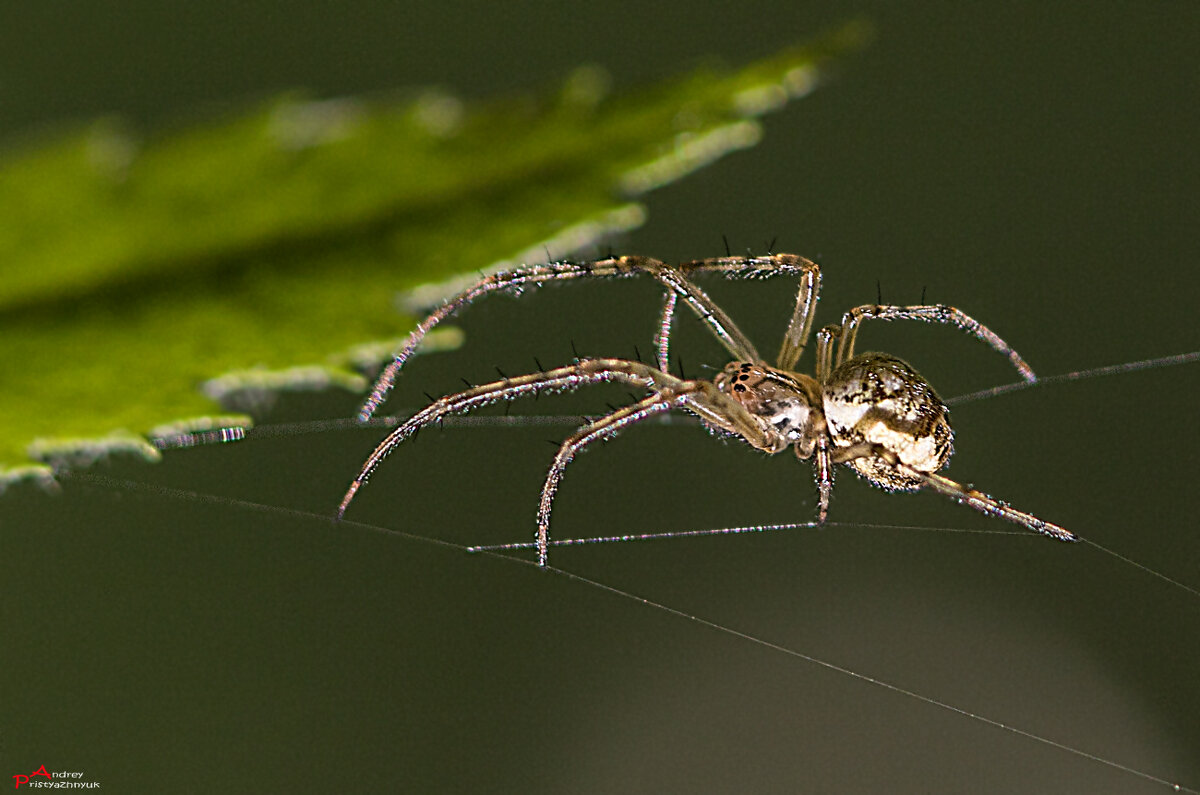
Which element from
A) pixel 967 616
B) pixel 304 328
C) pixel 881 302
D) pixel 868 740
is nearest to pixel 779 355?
pixel 881 302

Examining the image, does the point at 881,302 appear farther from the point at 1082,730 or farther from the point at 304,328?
the point at 304,328

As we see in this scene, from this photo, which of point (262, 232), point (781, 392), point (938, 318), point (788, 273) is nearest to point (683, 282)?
point (788, 273)

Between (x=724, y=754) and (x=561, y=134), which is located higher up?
(x=561, y=134)

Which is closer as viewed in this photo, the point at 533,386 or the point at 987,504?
the point at 987,504

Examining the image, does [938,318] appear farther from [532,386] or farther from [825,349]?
[532,386]

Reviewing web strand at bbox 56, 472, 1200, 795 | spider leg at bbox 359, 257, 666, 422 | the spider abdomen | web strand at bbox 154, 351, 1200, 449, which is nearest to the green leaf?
web strand at bbox 56, 472, 1200, 795
